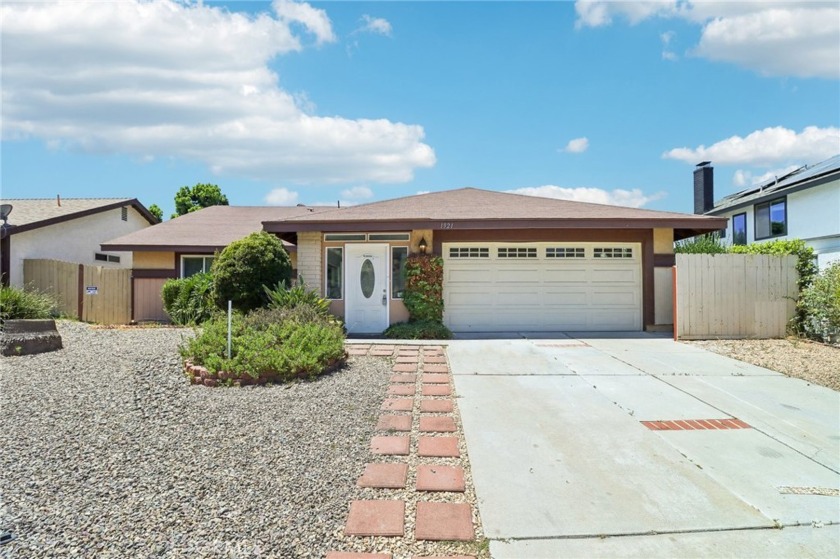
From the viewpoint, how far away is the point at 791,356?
8.21 metres

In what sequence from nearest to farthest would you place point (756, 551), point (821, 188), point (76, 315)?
1. point (756, 551)
2. point (76, 315)
3. point (821, 188)

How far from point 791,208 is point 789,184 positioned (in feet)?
2.88

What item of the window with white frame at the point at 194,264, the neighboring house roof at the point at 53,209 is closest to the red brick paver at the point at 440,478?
the window with white frame at the point at 194,264

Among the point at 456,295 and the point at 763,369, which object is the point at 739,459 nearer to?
the point at 763,369

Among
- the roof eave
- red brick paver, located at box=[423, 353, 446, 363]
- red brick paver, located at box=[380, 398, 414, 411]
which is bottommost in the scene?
red brick paver, located at box=[380, 398, 414, 411]

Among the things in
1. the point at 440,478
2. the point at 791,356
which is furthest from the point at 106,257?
the point at 791,356

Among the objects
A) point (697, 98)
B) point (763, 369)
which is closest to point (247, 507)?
point (763, 369)

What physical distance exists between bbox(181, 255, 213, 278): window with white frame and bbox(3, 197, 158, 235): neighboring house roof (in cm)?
510

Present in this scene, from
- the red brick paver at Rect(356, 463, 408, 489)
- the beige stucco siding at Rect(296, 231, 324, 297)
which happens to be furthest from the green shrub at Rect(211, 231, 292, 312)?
the red brick paver at Rect(356, 463, 408, 489)

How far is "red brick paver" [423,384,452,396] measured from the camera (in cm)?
575

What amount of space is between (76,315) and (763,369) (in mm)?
16554

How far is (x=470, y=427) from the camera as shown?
15.2ft

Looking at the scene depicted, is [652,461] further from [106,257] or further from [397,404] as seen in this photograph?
[106,257]

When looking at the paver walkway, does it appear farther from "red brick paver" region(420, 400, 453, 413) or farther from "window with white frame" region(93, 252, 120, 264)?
"window with white frame" region(93, 252, 120, 264)
